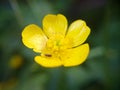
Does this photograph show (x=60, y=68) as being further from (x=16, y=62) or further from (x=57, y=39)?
(x=16, y=62)

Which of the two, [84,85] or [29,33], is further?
[84,85]

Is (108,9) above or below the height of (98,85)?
above

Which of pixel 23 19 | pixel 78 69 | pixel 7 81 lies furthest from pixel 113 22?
pixel 7 81

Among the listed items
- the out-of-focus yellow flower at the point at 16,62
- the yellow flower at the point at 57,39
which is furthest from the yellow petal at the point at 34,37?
the out-of-focus yellow flower at the point at 16,62

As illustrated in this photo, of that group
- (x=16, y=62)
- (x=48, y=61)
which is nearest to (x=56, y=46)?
(x=48, y=61)

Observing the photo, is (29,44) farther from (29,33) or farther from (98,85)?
(98,85)
